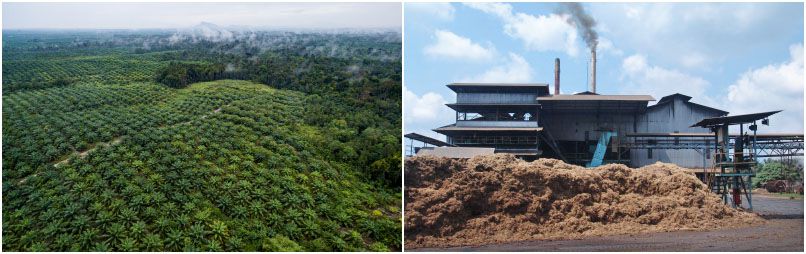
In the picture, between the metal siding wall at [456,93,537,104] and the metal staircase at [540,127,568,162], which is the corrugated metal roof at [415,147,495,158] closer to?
the metal siding wall at [456,93,537,104]

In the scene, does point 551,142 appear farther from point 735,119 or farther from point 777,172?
point 777,172

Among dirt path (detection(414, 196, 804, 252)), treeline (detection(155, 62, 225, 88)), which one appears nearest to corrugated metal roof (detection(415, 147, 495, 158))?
dirt path (detection(414, 196, 804, 252))

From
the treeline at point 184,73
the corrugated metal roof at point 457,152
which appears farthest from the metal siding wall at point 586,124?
the treeline at point 184,73

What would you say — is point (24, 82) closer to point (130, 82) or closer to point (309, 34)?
point (130, 82)

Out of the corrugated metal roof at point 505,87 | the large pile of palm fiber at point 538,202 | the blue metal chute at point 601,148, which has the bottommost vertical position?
the large pile of palm fiber at point 538,202

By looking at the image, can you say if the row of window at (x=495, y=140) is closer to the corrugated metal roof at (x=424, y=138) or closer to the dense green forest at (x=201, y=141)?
the corrugated metal roof at (x=424, y=138)

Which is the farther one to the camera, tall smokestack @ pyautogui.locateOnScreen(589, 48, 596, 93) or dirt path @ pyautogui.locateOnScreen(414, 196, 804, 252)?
tall smokestack @ pyautogui.locateOnScreen(589, 48, 596, 93)

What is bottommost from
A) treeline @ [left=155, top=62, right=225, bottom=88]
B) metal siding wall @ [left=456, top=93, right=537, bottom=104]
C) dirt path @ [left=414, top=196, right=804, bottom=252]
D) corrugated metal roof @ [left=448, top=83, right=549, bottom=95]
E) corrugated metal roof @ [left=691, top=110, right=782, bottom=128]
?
→ dirt path @ [left=414, top=196, right=804, bottom=252]

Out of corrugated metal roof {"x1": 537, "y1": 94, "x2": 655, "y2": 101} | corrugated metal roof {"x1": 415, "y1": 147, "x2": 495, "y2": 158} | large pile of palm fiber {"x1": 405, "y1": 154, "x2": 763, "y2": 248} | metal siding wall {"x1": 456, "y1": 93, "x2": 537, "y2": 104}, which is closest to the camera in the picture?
large pile of palm fiber {"x1": 405, "y1": 154, "x2": 763, "y2": 248}
